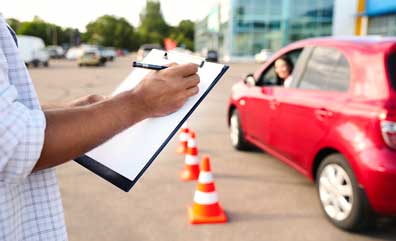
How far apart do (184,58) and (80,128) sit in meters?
0.59

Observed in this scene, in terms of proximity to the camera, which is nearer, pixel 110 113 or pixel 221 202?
pixel 110 113

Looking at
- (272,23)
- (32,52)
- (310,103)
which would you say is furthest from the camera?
(272,23)

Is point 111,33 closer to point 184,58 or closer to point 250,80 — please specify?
point 250,80

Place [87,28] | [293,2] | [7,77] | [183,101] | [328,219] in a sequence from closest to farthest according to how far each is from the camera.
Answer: [7,77] → [183,101] → [328,219] → [293,2] → [87,28]

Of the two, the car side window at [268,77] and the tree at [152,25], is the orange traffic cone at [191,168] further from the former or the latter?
the tree at [152,25]

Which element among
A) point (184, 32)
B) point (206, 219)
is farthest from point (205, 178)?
point (184, 32)

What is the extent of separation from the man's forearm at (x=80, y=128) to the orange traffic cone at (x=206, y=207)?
259cm

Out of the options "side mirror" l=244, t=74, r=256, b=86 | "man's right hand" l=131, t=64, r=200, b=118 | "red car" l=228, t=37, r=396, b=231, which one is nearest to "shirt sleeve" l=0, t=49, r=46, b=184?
"man's right hand" l=131, t=64, r=200, b=118

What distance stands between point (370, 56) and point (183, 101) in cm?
256

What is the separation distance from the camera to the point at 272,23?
42.7 m

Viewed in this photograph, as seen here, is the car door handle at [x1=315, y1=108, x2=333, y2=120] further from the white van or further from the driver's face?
the white van

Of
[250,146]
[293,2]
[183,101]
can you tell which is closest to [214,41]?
[293,2]

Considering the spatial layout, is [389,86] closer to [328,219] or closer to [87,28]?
[328,219]

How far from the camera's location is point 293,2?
41875 mm
